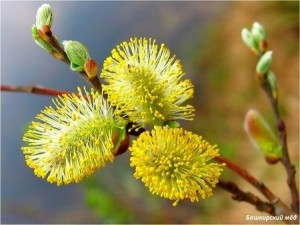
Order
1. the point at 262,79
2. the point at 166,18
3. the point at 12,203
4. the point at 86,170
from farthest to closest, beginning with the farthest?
the point at 166,18, the point at 12,203, the point at 262,79, the point at 86,170

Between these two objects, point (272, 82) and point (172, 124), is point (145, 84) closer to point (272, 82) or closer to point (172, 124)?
point (172, 124)

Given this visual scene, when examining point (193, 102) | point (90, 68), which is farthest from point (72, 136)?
point (193, 102)

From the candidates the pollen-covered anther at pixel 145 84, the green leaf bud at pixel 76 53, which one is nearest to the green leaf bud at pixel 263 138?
the pollen-covered anther at pixel 145 84

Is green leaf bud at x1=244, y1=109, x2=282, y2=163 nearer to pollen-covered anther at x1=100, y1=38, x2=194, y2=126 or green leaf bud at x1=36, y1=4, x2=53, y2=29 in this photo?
pollen-covered anther at x1=100, y1=38, x2=194, y2=126

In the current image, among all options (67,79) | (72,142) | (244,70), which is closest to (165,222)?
(67,79)

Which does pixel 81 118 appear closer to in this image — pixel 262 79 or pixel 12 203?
pixel 262 79

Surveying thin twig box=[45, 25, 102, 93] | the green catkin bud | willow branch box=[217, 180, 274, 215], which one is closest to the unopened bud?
thin twig box=[45, 25, 102, 93]
